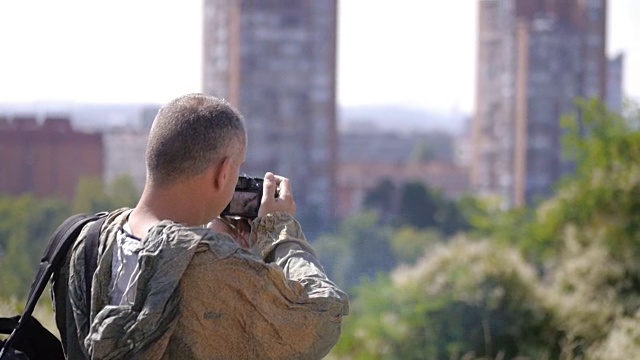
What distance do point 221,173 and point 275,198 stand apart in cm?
23

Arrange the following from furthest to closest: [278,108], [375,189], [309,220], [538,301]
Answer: [375,189] < [278,108] < [309,220] < [538,301]

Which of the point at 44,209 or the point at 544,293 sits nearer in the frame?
the point at 544,293

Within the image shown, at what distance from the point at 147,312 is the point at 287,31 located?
239 feet

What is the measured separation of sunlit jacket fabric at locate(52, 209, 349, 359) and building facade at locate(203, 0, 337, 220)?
6674cm

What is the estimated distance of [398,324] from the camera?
11531 millimetres

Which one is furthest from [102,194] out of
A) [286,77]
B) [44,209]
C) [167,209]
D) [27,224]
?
[167,209]

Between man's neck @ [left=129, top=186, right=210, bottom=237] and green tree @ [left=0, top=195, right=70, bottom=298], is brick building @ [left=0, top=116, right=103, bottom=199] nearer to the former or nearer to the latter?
green tree @ [left=0, top=195, right=70, bottom=298]

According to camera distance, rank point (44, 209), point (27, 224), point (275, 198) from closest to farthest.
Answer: point (275, 198)
point (27, 224)
point (44, 209)

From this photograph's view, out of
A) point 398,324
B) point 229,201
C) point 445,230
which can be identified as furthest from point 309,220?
point 229,201

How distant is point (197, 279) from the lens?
2.24m

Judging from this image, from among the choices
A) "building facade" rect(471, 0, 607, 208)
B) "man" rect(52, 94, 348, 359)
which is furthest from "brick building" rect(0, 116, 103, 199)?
"building facade" rect(471, 0, 607, 208)

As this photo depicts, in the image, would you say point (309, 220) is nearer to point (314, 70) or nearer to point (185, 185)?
point (314, 70)

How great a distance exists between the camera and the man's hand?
8.14 feet

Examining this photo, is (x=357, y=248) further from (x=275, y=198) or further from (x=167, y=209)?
(x=167, y=209)
